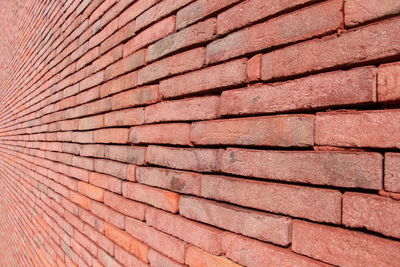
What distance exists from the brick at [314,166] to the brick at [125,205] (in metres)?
0.90

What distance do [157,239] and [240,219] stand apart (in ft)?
2.31

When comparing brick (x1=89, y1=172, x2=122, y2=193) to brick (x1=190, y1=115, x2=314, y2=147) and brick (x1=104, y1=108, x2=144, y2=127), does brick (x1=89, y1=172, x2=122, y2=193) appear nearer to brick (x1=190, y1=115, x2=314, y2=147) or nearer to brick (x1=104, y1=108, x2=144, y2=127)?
brick (x1=104, y1=108, x2=144, y2=127)

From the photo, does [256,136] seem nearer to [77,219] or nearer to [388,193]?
[388,193]

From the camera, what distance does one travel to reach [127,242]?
7.01ft

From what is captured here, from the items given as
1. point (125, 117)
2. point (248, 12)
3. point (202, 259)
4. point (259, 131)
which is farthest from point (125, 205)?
point (248, 12)

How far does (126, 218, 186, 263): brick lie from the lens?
5.40ft

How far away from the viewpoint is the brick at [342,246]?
2.92ft

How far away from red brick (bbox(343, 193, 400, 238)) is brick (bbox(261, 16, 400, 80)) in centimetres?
39

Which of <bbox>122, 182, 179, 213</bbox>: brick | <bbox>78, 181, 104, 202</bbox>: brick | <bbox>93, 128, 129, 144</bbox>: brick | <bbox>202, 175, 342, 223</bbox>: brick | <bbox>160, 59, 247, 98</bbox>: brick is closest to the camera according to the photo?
<bbox>202, 175, 342, 223</bbox>: brick

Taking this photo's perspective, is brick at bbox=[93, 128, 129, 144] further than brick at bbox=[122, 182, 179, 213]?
Yes

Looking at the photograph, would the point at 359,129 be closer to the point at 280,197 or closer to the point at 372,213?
the point at 372,213

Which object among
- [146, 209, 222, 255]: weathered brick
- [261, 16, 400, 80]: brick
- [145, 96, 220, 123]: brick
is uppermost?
[261, 16, 400, 80]: brick

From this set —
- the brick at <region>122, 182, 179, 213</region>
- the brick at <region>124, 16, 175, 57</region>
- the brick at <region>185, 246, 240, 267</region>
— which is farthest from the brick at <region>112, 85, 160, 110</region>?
the brick at <region>185, 246, 240, 267</region>

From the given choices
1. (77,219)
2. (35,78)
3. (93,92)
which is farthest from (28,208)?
(93,92)
